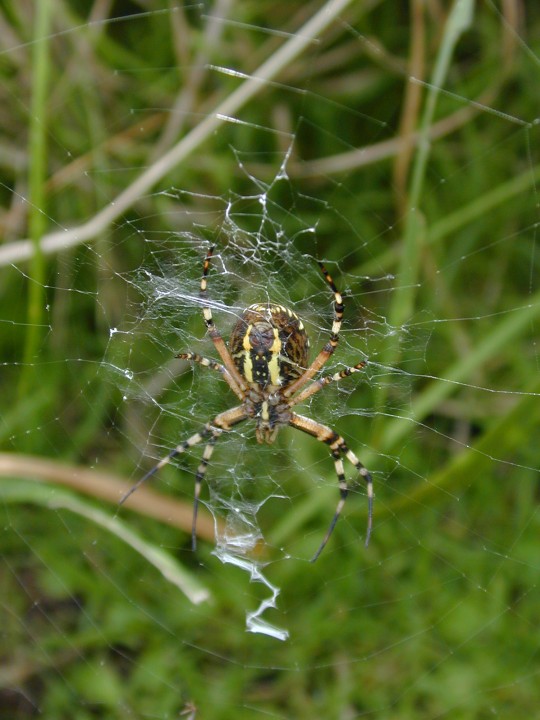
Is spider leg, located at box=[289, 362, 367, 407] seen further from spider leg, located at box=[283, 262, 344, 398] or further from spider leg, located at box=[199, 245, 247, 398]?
spider leg, located at box=[199, 245, 247, 398]

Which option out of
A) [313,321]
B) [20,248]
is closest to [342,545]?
[313,321]

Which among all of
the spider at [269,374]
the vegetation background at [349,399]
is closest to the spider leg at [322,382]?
the spider at [269,374]

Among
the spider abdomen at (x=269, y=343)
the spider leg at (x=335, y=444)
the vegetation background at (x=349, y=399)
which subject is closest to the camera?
the spider abdomen at (x=269, y=343)

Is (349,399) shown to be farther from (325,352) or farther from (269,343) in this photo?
(269,343)

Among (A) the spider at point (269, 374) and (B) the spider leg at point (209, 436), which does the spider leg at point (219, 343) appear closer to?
(A) the spider at point (269, 374)

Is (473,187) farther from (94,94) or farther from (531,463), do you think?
(94,94)
